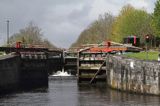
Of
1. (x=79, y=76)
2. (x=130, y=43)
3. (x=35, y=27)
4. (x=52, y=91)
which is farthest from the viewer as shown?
(x=35, y=27)

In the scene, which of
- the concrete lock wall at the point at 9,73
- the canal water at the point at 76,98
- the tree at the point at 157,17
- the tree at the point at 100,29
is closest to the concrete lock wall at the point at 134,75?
the canal water at the point at 76,98

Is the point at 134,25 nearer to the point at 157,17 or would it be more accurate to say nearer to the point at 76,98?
the point at 157,17

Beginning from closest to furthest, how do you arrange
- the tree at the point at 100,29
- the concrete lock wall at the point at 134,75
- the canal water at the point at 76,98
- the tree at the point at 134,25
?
the canal water at the point at 76,98, the concrete lock wall at the point at 134,75, the tree at the point at 134,25, the tree at the point at 100,29

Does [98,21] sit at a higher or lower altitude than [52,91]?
higher

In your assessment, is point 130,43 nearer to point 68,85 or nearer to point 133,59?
point 68,85

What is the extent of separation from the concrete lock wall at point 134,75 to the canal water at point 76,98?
902mm

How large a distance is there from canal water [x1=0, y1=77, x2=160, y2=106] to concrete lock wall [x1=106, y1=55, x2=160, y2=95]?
902 millimetres

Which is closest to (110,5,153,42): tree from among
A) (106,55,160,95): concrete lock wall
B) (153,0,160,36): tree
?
(153,0,160,36): tree

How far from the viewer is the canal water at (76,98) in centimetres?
4784

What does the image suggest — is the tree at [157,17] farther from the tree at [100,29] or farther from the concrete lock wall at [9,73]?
the tree at [100,29]

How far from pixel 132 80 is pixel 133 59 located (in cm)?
171

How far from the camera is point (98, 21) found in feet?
484

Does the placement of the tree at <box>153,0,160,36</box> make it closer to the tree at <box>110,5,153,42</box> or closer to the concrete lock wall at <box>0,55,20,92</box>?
the tree at <box>110,5,153,42</box>

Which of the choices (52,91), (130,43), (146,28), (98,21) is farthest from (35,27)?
(52,91)
